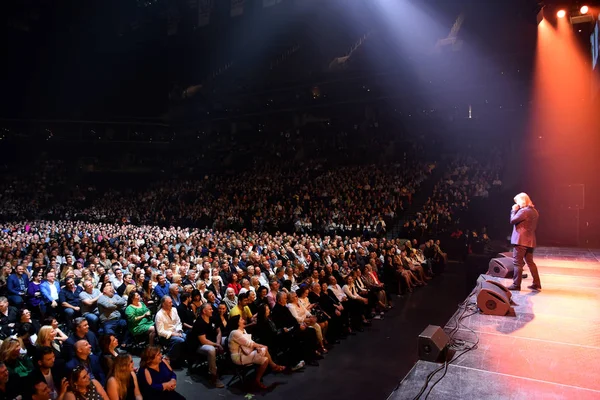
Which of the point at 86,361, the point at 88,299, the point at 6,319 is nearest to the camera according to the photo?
the point at 86,361

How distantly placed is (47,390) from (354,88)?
26.9 metres

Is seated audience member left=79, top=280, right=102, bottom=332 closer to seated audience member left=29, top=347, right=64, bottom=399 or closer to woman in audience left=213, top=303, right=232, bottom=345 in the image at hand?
woman in audience left=213, top=303, right=232, bottom=345

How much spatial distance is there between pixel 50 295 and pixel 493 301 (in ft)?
21.5

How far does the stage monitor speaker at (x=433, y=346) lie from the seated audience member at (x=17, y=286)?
20.8ft

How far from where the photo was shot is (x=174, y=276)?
753 centimetres

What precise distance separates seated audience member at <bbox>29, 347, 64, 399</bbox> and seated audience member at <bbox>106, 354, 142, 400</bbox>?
0.61m

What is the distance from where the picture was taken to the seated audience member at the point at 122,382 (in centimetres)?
341

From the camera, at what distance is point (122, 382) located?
349 centimetres

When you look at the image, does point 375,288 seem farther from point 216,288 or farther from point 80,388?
point 80,388

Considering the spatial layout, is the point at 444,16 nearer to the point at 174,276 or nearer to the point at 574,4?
the point at 574,4

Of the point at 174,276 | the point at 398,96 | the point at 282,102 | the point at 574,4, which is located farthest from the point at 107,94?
the point at 574,4

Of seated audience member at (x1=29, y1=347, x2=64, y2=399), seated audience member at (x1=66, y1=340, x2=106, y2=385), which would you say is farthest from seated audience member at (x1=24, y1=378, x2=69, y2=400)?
seated audience member at (x1=66, y1=340, x2=106, y2=385)

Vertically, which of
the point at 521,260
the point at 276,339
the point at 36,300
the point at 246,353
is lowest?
the point at 276,339

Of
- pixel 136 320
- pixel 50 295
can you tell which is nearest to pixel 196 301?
pixel 136 320
